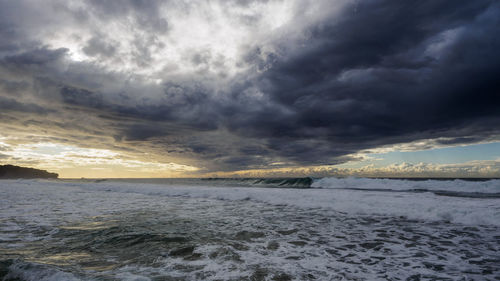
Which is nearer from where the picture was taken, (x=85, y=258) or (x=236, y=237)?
(x=85, y=258)

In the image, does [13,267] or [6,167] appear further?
[6,167]

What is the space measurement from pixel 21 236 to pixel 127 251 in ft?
11.2

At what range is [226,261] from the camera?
173 inches

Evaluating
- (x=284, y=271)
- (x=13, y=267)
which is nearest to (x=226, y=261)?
(x=284, y=271)

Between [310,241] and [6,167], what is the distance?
684 feet

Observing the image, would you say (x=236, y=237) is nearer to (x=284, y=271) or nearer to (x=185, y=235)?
(x=185, y=235)

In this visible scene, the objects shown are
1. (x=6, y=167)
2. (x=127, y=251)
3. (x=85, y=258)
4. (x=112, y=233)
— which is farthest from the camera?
(x=6, y=167)

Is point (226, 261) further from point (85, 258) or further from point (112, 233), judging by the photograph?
point (112, 233)

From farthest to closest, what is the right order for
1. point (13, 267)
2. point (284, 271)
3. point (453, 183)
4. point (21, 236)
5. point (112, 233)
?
1. point (453, 183)
2. point (112, 233)
3. point (21, 236)
4. point (284, 271)
5. point (13, 267)

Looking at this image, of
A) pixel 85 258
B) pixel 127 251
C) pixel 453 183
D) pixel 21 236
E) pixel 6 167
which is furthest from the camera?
pixel 6 167

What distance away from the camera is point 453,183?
994 inches

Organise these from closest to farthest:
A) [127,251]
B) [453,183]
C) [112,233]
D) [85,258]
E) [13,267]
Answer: [13,267] < [85,258] < [127,251] < [112,233] < [453,183]

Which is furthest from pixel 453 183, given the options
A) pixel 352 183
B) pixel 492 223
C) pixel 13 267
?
pixel 13 267

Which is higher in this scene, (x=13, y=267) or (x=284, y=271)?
(x=13, y=267)
